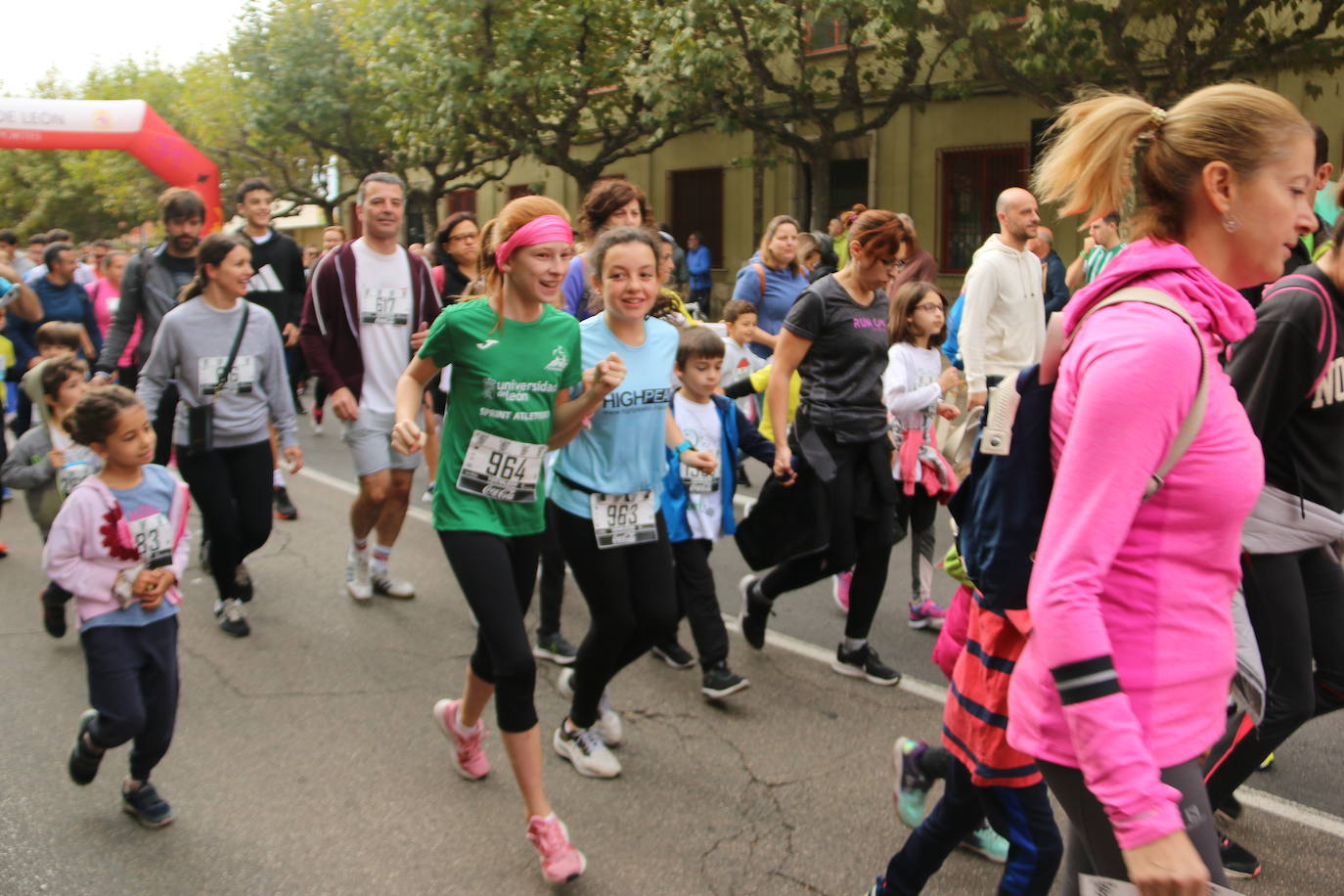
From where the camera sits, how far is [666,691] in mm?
4797

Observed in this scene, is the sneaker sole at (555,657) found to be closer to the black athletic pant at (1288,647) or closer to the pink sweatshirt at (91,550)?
the pink sweatshirt at (91,550)

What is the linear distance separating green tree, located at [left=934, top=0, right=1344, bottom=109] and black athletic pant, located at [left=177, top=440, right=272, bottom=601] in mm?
11209

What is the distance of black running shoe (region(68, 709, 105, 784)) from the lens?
143 inches

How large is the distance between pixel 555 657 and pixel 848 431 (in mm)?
1592

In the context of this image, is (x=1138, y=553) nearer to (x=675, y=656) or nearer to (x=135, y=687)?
(x=135, y=687)

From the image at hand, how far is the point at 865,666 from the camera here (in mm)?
4883

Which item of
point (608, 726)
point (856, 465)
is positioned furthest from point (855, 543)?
point (608, 726)

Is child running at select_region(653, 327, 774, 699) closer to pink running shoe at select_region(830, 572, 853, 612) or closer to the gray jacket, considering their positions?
pink running shoe at select_region(830, 572, 853, 612)

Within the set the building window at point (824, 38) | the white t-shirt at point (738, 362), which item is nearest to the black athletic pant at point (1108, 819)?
the white t-shirt at point (738, 362)

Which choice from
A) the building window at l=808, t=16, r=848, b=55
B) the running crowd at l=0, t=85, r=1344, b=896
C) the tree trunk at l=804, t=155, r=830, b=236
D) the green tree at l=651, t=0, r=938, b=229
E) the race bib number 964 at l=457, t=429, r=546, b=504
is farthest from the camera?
the building window at l=808, t=16, r=848, b=55

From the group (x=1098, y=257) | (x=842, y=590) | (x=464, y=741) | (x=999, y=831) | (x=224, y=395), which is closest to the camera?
(x=999, y=831)

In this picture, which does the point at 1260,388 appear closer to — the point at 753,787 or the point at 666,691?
the point at 753,787

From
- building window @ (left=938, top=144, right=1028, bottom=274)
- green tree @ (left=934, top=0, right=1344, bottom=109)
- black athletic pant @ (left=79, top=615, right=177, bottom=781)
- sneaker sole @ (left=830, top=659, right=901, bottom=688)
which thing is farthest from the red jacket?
building window @ (left=938, top=144, right=1028, bottom=274)

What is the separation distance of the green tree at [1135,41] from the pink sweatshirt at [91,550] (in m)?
12.5
